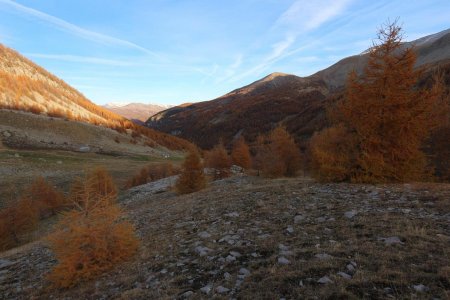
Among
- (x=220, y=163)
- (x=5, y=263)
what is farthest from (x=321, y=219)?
(x=220, y=163)

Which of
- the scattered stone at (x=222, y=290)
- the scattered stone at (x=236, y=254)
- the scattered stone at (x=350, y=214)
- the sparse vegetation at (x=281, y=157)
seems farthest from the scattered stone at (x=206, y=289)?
the sparse vegetation at (x=281, y=157)

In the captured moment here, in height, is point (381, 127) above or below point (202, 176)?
above

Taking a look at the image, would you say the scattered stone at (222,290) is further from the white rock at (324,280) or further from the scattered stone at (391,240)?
the scattered stone at (391,240)

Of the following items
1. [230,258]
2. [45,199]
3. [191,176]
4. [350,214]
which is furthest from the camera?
[45,199]

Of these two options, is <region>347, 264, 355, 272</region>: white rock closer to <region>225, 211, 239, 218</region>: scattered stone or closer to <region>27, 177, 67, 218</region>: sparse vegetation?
<region>225, 211, 239, 218</region>: scattered stone

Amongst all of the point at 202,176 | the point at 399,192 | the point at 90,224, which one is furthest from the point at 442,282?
the point at 202,176

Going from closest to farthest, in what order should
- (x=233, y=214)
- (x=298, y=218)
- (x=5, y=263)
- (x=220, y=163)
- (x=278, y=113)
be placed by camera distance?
(x=298, y=218) → (x=233, y=214) → (x=5, y=263) → (x=220, y=163) → (x=278, y=113)

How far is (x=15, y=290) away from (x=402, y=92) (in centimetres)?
1922

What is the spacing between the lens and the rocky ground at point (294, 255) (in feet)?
18.0

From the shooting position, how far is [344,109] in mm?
16453

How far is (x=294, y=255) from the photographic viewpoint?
7.12 metres

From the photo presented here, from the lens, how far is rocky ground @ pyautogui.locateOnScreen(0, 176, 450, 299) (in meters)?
5.49

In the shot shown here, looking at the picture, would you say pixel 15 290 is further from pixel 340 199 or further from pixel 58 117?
pixel 58 117

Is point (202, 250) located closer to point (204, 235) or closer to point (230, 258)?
point (230, 258)
